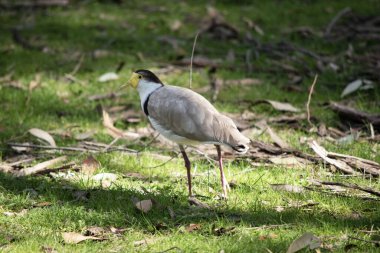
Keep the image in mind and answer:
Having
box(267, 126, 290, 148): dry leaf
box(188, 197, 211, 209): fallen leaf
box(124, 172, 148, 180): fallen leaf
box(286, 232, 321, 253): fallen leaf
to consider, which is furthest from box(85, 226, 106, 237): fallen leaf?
box(267, 126, 290, 148): dry leaf

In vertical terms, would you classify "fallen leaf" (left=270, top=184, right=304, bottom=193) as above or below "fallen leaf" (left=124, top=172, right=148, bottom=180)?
above

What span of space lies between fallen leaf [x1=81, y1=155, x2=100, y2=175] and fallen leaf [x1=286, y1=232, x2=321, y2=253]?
2.42 m

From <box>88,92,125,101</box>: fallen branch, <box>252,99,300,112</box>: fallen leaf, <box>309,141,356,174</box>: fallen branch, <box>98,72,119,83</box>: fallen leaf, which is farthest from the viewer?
<box>98,72,119,83</box>: fallen leaf

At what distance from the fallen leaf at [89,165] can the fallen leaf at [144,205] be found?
3.66ft

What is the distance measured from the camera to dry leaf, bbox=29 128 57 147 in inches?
282

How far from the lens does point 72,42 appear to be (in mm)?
10828

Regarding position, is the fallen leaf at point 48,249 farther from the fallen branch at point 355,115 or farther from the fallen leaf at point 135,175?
the fallen branch at point 355,115

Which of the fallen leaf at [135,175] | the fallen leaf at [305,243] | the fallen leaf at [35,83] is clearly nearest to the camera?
the fallen leaf at [305,243]

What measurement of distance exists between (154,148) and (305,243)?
9.45 feet

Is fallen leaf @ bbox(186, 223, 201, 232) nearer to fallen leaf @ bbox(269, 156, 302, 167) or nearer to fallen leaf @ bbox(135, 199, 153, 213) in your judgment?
fallen leaf @ bbox(135, 199, 153, 213)

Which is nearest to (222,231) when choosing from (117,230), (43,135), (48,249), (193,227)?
(193,227)

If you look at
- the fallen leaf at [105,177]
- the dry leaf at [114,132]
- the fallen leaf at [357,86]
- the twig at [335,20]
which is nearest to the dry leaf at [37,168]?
the fallen leaf at [105,177]

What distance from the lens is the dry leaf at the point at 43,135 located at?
7.16m

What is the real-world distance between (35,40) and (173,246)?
22.3 ft
